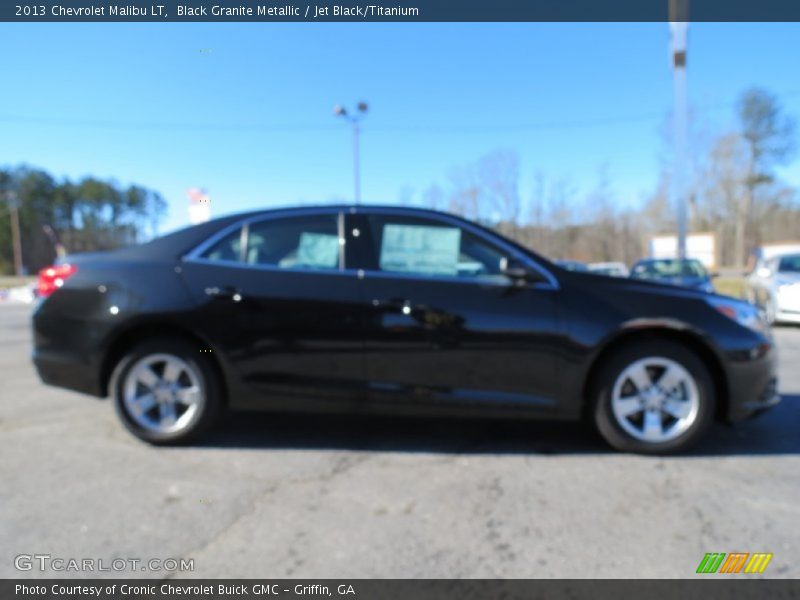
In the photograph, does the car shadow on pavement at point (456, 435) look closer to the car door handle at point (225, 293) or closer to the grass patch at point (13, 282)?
the car door handle at point (225, 293)

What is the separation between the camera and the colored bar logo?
1.90 meters

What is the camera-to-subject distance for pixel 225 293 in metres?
3.00

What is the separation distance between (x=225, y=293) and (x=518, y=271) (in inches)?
73.8

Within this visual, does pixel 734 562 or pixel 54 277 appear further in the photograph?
pixel 54 277

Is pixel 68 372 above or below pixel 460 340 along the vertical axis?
below

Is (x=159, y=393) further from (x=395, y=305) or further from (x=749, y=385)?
(x=749, y=385)

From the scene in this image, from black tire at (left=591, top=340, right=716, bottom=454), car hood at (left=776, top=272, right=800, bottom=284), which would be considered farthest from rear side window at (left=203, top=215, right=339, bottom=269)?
car hood at (left=776, top=272, right=800, bottom=284)

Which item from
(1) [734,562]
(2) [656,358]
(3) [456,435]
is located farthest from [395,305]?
(1) [734,562]

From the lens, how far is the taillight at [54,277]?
318cm

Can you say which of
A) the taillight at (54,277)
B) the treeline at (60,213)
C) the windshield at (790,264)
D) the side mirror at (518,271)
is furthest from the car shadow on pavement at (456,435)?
the treeline at (60,213)

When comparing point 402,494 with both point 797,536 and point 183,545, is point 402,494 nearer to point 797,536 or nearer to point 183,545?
point 183,545

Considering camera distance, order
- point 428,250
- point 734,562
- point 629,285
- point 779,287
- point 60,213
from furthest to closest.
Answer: point 60,213
point 779,287
point 428,250
point 629,285
point 734,562

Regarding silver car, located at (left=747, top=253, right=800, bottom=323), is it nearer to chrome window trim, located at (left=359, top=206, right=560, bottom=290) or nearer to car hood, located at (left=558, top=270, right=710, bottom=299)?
car hood, located at (left=558, top=270, right=710, bottom=299)

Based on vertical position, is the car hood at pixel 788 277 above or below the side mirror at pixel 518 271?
below
